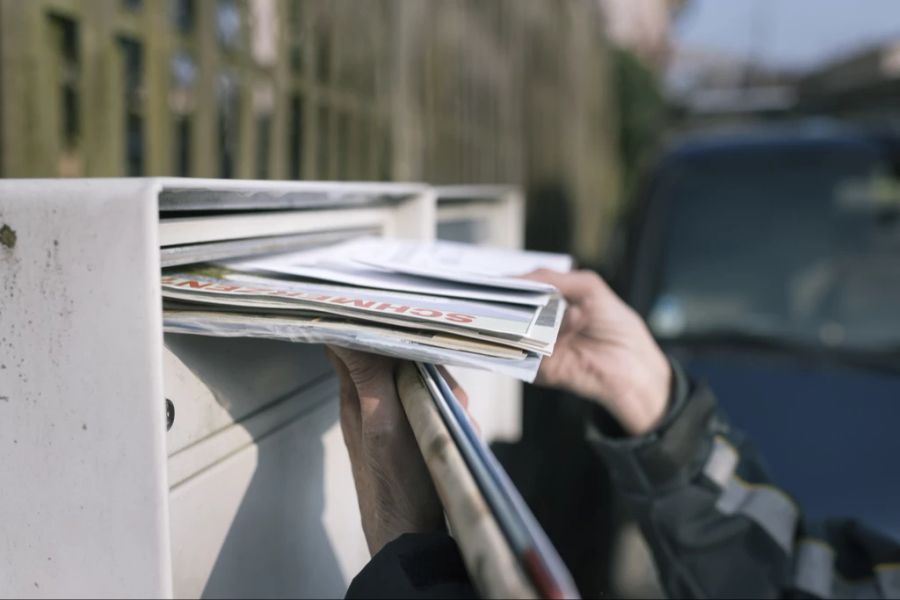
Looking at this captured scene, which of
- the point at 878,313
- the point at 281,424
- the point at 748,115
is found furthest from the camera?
the point at 748,115

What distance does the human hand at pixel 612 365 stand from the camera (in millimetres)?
1267

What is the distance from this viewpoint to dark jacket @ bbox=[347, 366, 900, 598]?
1.19m

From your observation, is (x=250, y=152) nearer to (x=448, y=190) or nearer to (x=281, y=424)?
(x=448, y=190)

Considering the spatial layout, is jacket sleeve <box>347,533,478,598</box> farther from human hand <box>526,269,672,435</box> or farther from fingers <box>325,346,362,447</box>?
human hand <box>526,269,672,435</box>

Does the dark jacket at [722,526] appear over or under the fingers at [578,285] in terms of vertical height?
under

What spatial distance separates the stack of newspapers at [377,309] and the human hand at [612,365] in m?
0.41

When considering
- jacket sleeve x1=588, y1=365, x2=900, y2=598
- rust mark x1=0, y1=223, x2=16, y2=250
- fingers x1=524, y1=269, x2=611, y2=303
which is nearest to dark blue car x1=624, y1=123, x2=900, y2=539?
jacket sleeve x1=588, y1=365, x2=900, y2=598

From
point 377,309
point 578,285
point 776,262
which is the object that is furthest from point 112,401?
point 776,262

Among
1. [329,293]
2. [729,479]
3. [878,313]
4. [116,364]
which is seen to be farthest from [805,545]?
[878,313]

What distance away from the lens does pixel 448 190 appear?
1487 mm

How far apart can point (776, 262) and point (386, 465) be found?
2032 mm

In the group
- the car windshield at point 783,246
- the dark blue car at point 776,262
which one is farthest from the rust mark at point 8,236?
the car windshield at point 783,246

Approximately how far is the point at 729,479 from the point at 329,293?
2.61 feet

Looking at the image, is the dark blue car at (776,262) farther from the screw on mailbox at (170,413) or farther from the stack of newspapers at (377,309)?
the screw on mailbox at (170,413)
